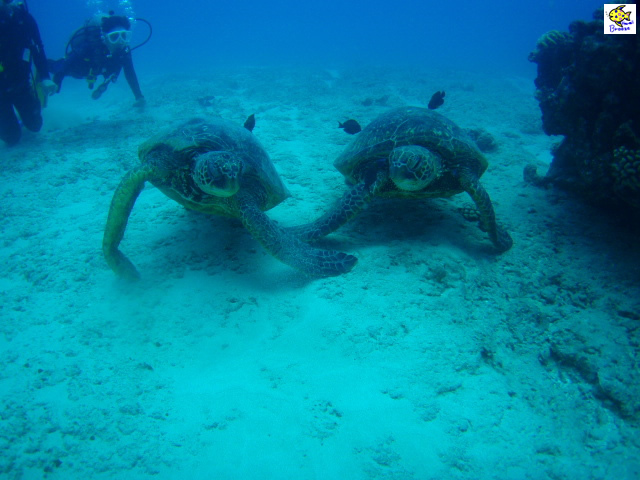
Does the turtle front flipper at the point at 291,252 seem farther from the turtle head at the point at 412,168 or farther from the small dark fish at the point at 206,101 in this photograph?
the small dark fish at the point at 206,101

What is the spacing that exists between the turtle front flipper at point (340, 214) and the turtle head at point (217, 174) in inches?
41.9

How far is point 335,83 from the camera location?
55.1 feet

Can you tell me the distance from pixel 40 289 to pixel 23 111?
8.02 meters

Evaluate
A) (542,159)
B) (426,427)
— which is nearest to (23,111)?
(426,427)

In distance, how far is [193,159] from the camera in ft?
12.7

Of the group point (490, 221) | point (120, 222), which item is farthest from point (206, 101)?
point (490, 221)

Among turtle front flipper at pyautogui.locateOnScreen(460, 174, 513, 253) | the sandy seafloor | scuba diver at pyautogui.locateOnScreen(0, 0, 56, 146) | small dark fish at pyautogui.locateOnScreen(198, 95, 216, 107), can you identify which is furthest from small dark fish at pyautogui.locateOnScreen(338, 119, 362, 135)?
scuba diver at pyautogui.locateOnScreen(0, 0, 56, 146)

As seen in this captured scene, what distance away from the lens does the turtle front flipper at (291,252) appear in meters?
3.59

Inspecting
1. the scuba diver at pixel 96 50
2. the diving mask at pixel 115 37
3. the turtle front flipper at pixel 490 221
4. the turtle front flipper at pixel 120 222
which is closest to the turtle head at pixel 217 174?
the turtle front flipper at pixel 120 222

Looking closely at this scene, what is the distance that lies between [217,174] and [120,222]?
51.7 inches

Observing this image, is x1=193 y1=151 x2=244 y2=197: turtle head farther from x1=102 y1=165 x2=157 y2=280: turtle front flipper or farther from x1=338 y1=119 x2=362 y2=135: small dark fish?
x1=338 y1=119 x2=362 y2=135: small dark fish

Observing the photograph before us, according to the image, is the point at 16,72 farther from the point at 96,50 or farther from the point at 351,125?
the point at 351,125

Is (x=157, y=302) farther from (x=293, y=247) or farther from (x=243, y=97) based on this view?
(x=243, y=97)

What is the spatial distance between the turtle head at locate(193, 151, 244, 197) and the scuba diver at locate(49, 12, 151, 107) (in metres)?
10.2
